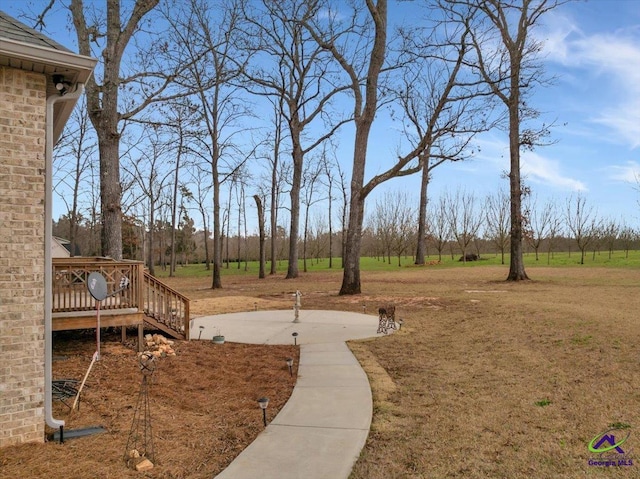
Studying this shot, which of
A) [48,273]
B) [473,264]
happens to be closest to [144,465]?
[48,273]

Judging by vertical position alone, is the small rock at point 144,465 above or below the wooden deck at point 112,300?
below

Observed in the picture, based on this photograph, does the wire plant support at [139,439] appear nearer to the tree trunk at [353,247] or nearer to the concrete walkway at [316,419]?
the concrete walkway at [316,419]

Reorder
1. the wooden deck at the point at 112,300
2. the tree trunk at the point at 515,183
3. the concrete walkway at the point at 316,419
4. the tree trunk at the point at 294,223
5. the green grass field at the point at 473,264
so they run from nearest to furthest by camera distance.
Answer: the concrete walkway at the point at 316,419 → the wooden deck at the point at 112,300 → the tree trunk at the point at 515,183 → the tree trunk at the point at 294,223 → the green grass field at the point at 473,264

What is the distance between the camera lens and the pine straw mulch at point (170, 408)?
3.30 metres

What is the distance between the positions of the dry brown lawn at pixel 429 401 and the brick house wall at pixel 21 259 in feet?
1.15

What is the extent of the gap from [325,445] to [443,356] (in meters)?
3.97

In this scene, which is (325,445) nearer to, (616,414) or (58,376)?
(616,414)

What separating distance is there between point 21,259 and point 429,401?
449cm

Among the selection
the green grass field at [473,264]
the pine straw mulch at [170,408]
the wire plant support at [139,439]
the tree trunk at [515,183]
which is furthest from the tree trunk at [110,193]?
the green grass field at [473,264]

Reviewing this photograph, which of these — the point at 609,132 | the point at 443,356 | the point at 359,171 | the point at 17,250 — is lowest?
the point at 443,356

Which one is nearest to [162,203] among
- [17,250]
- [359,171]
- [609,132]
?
[359,171]

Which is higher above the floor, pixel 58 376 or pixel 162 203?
pixel 162 203

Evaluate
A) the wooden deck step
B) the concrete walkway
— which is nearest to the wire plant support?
the concrete walkway

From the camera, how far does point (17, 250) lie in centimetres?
380
